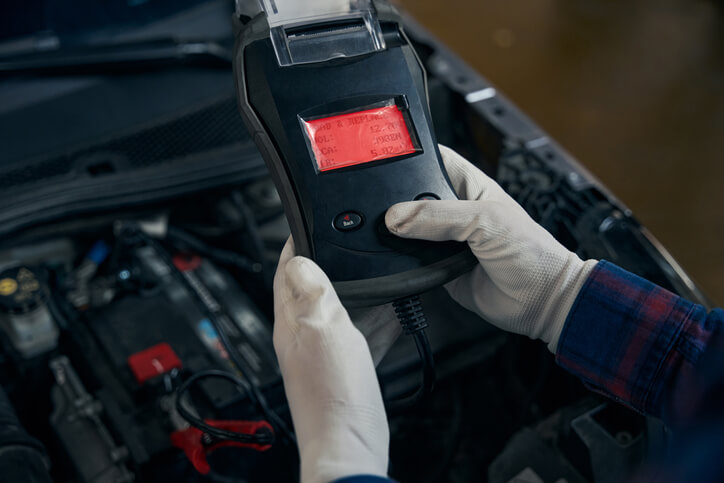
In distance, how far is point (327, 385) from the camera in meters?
0.55

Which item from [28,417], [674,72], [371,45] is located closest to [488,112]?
[371,45]

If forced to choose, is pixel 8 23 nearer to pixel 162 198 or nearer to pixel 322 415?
pixel 162 198

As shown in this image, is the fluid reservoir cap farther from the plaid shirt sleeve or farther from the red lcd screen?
the plaid shirt sleeve

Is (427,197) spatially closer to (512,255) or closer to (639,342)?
(512,255)

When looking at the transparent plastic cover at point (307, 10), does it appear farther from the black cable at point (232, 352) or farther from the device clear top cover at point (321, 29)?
the black cable at point (232, 352)

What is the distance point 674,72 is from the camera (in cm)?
209

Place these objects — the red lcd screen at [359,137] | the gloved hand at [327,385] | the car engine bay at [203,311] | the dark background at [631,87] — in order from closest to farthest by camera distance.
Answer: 1. the gloved hand at [327,385]
2. the red lcd screen at [359,137]
3. the car engine bay at [203,311]
4. the dark background at [631,87]

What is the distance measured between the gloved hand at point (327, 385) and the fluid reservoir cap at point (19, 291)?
38 centimetres

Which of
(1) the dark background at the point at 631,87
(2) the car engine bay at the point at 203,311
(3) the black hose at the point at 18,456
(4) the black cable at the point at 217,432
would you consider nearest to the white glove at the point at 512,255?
(2) the car engine bay at the point at 203,311

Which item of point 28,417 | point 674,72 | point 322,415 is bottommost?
point 674,72

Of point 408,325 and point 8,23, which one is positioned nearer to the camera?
point 408,325

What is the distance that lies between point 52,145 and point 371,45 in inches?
20.0

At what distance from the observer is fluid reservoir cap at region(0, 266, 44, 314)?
815mm

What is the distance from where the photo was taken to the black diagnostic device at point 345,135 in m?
0.62
